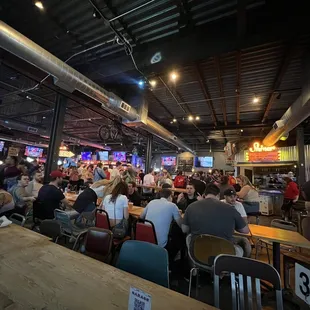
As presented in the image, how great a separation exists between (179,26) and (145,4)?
0.82 meters

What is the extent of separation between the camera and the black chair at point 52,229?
2.38 metres

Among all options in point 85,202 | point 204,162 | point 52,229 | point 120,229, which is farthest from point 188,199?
point 204,162

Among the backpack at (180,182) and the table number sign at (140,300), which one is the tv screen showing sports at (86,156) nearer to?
the backpack at (180,182)

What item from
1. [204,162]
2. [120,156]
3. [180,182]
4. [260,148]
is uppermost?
[260,148]

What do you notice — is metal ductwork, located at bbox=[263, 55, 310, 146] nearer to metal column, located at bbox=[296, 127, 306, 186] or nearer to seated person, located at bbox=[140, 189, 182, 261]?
metal column, located at bbox=[296, 127, 306, 186]

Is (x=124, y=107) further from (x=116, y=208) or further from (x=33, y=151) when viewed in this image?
(x=33, y=151)

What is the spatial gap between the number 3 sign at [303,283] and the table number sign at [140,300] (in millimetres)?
1186

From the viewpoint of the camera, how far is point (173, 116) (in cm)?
852

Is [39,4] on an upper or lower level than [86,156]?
upper

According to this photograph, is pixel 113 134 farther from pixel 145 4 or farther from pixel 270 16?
pixel 270 16

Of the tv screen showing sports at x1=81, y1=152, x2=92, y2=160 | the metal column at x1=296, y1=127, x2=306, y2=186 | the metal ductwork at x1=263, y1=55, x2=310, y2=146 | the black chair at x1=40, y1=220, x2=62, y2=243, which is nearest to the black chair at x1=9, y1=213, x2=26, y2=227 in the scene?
the black chair at x1=40, y1=220, x2=62, y2=243

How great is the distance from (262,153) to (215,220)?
972cm

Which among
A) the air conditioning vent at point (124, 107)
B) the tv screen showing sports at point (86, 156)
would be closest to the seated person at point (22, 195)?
the air conditioning vent at point (124, 107)

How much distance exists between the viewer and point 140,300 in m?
0.75
